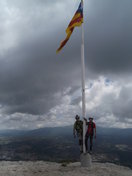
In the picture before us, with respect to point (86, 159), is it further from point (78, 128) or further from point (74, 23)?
point (74, 23)

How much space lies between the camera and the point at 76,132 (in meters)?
13.4

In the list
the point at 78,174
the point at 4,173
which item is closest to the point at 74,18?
the point at 78,174

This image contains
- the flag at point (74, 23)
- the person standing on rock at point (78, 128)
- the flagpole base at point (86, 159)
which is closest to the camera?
the flagpole base at point (86, 159)

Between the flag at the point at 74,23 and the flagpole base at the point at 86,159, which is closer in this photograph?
the flagpole base at the point at 86,159

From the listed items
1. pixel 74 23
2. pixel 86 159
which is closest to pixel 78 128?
pixel 86 159

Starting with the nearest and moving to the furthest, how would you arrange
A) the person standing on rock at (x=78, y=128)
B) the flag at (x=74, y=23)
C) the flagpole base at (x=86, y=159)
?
the flagpole base at (x=86, y=159), the person standing on rock at (x=78, y=128), the flag at (x=74, y=23)

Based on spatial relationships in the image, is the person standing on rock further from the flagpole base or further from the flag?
the flag

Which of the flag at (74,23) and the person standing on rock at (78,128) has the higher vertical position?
the flag at (74,23)

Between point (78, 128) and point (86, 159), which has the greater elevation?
point (78, 128)

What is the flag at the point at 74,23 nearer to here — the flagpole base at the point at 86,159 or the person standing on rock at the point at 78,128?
the person standing on rock at the point at 78,128

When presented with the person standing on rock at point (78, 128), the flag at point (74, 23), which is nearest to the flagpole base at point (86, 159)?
the person standing on rock at point (78, 128)

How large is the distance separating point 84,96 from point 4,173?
7.74 metres

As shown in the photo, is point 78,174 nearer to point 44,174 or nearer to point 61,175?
point 61,175

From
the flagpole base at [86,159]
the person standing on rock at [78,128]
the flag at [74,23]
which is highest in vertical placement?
the flag at [74,23]
